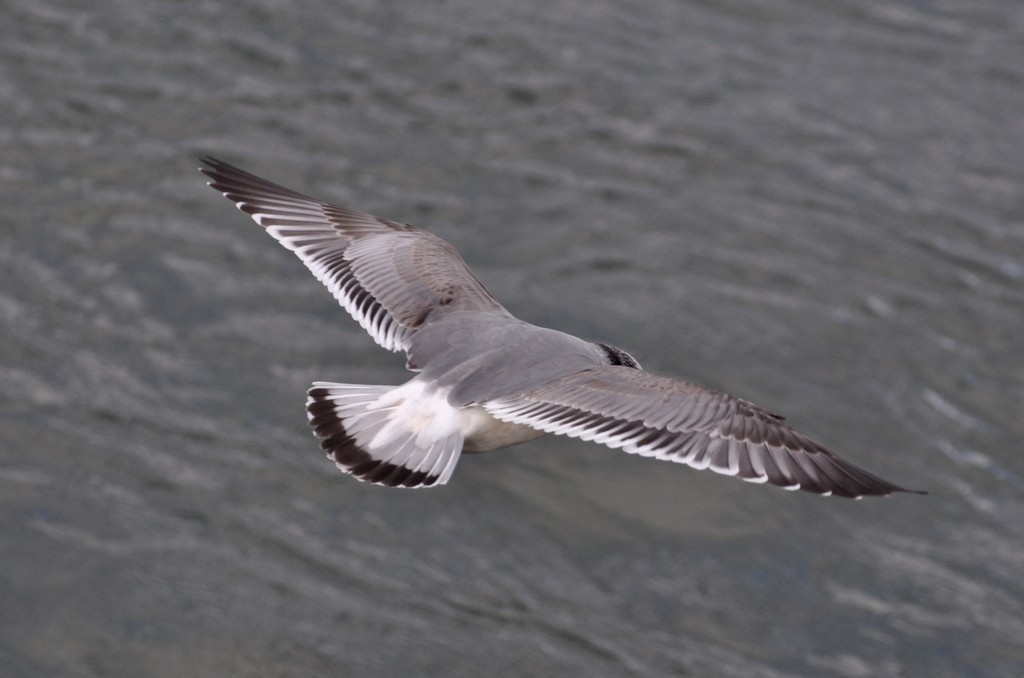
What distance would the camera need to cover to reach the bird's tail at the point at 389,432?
5.77 m

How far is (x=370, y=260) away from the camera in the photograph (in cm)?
691

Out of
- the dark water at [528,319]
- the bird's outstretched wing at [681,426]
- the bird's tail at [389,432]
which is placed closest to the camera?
the bird's outstretched wing at [681,426]

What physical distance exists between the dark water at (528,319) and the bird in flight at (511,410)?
2764 millimetres

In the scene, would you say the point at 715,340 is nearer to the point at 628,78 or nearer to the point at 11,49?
the point at 628,78

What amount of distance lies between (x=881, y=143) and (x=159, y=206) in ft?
18.4

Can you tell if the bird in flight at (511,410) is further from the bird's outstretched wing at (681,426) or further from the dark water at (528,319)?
the dark water at (528,319)

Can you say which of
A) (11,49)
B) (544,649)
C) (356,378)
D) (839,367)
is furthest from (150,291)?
(839,367)

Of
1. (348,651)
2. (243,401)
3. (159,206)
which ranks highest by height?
(159,206)

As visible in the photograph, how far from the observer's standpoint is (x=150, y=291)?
10.1 m

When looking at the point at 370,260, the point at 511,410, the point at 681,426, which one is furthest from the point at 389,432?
the point at 370,260

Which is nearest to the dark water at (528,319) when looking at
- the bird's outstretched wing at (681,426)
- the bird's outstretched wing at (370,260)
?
the bird's outstretched wing at (370,260)

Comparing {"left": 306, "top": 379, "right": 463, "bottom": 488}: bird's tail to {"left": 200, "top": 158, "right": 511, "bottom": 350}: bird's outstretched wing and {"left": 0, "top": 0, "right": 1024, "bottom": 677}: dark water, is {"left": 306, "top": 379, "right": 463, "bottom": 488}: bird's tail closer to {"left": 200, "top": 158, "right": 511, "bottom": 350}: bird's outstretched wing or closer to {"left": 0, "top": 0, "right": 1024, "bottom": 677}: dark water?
{"left": 200, "top": 158, "right": 511, "bottom": 350}: bird's outstretched wing

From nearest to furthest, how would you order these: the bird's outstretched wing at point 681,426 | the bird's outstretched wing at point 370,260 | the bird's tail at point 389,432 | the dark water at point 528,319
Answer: the bird's outstretched wing at point 681,426 < the bird's tail at point 389,432 < the bird's outstretched wing at point 370,260 < the dark water at point 528,319

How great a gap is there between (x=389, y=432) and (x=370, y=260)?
127 cm
